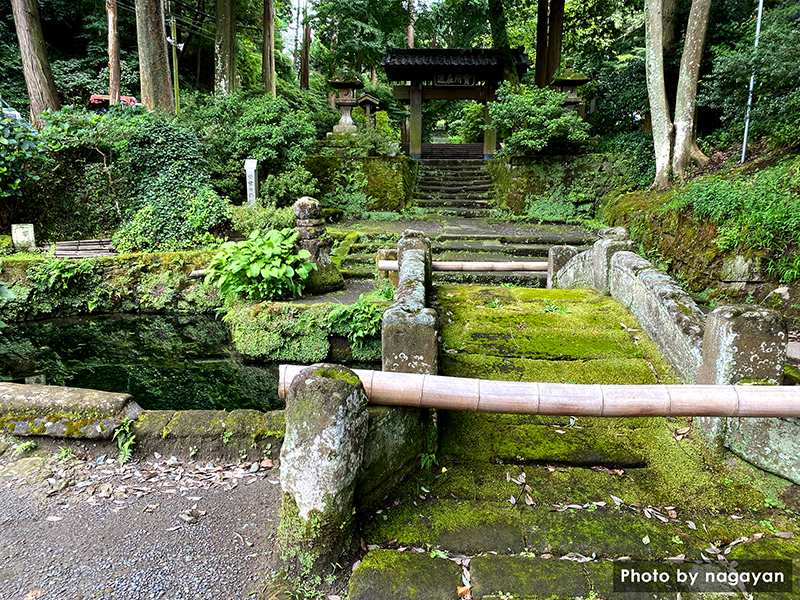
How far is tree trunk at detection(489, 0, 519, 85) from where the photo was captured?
53.8ft

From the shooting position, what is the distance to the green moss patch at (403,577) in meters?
2.18

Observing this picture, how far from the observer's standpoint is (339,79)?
14.9 m

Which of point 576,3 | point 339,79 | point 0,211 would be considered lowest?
point 0,211

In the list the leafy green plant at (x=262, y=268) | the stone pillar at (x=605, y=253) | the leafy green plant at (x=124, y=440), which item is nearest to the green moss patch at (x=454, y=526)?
the leafy green plant at (x=124, y=440)

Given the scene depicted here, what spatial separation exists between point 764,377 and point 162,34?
14.9 meters

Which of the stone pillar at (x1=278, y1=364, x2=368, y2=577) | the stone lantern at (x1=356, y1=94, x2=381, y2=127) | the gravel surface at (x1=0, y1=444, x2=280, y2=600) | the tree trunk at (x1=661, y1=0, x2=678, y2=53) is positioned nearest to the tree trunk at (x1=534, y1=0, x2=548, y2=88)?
the tree trunk at (x1=661, y1=0, x2=678, y2=53)

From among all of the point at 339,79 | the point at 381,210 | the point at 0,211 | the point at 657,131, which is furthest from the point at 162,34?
the point at 657,131

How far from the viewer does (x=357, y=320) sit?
660 cm

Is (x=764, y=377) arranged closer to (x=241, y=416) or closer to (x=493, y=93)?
(x=241, y=416)

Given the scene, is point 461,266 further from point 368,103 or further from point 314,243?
point 368,103

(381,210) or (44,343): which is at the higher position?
(381,210)

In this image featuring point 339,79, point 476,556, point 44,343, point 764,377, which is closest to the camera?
point 476,556

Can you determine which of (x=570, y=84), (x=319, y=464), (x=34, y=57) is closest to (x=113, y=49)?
(x=34, y=57)

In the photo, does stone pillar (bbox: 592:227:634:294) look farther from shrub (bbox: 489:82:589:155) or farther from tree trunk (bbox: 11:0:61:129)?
tree trunk (bbox: 11:0:61:129)
